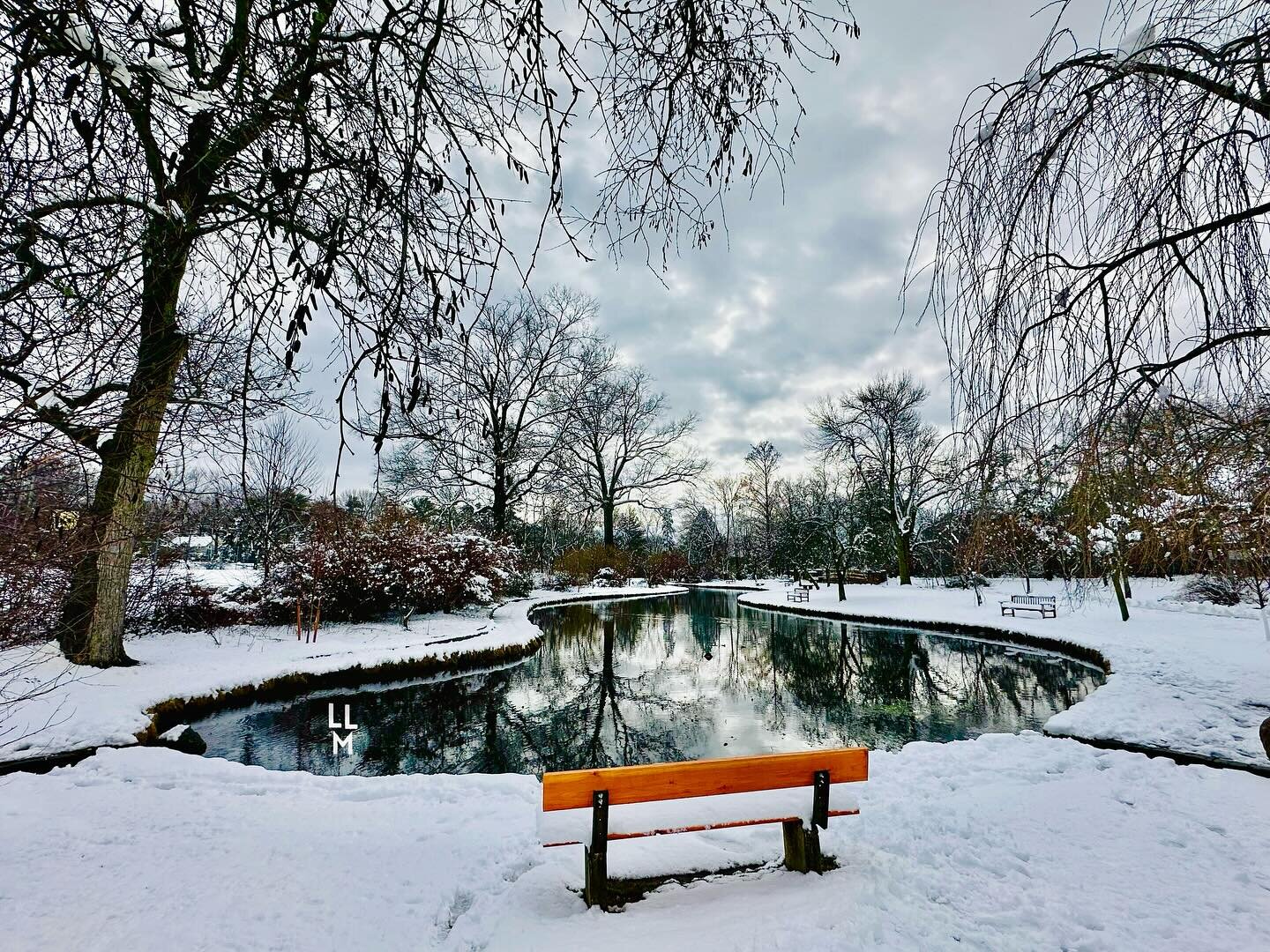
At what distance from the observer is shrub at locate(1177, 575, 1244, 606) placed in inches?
510

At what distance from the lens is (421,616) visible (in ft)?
51.3

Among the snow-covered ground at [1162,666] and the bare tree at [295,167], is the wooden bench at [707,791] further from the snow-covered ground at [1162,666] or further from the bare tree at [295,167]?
the snow-covered ground at [1162,666]

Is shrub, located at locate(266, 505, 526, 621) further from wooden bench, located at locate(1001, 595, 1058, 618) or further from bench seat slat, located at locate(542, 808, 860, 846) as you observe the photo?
wooden bench, located at locate(1001, 595, 1058, 618)

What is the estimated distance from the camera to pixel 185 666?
8578mm

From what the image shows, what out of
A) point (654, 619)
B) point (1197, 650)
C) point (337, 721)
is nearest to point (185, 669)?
point (337, 721)

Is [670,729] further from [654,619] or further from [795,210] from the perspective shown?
[654,619]

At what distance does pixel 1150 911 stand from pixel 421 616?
51.1 feet

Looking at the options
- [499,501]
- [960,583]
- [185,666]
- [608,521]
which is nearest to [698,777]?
[185,666]

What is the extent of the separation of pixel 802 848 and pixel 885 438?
25.2 meters

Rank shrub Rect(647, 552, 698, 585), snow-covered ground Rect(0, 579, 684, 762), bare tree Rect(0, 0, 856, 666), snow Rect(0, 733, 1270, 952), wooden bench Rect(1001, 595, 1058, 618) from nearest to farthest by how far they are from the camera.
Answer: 1. bare tree Rect(0, 0, 856, 666)
2. snow Rect(0, 733, 1270, 952)
3. snow-covered ground Rect(0, 579, 684, 762)
4. wooden bench Rect(1001, 595, 1058, 618)
5. shrub Rect(647, 552, 698, 585)

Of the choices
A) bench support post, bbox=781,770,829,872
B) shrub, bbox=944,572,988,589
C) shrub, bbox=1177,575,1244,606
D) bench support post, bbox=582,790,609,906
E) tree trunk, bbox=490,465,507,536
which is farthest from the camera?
shrub, bbox=944,572,988,589

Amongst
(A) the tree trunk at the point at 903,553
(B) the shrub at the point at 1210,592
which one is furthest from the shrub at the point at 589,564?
(B) the shrub at the point at 1210,592

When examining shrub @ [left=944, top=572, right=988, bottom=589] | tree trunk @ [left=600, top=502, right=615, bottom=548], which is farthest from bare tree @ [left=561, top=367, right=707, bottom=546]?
shrub @ [left=944, top=572, right=988, bottom=589]

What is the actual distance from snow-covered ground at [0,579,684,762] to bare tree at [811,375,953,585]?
666 inches
